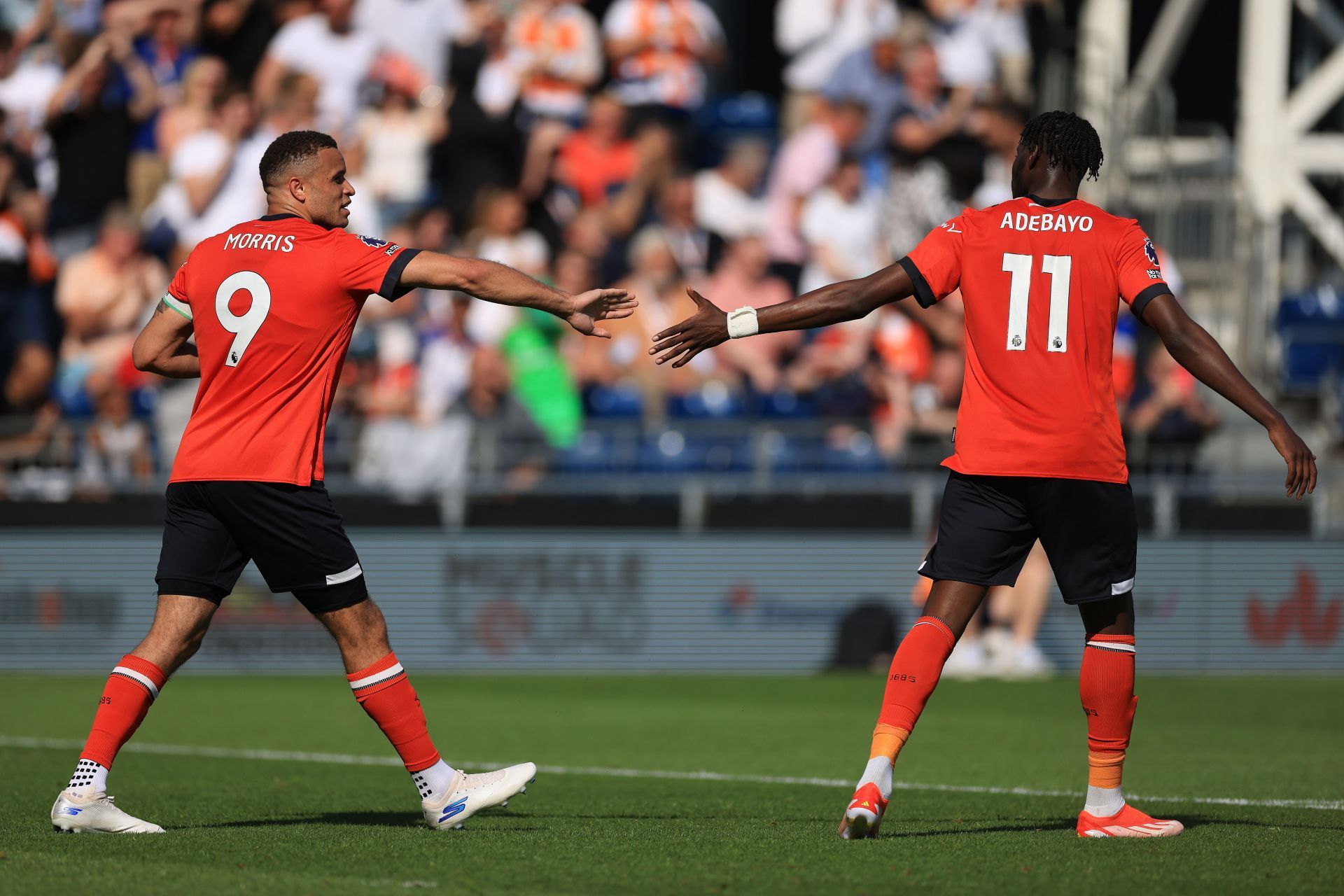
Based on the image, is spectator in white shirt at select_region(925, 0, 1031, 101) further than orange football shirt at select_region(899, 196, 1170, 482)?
Yes

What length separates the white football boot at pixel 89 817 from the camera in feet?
18.9

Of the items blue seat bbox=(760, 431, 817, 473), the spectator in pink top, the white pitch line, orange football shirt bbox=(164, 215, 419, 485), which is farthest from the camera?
the spectator in pink top

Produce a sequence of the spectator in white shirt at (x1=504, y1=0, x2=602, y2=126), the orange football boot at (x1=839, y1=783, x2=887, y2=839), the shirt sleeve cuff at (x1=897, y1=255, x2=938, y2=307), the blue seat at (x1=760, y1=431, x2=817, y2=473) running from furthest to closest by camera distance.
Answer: the spectator in white shirt at (x1=504, y1=0, x2=602, y2=126) < the blue seat at (x1=760, y1=431, x2=817, y2=473) < the shirt sleeve cuff at (x1=897, y1=255, x2=938, y2=307) < the orange football boot at (x1=839, y1=783, x2=887, y2=839)

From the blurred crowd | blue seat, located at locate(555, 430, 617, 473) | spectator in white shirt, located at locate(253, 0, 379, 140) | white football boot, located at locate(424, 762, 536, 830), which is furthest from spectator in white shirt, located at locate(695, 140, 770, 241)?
white football boot, located at locate(424, 762, 536, 830)

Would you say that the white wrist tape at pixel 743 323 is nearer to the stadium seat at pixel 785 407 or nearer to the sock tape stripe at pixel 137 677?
the sock tape stripe at pixel 137 677

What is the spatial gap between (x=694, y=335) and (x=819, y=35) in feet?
42.1

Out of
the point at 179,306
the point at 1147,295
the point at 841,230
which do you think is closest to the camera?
the point at 1147,295

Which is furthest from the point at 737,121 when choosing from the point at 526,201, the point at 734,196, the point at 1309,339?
the point at 1309,339

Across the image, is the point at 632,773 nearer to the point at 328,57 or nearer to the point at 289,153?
the point at 289,153

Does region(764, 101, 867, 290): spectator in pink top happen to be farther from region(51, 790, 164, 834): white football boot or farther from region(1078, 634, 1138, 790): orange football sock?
region(51, 790, 164, 834): white football boot

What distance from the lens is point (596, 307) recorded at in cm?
596

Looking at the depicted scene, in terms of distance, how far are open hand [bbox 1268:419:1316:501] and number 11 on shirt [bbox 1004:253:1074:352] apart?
0.72 meters

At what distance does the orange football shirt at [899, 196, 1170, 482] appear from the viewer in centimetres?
568

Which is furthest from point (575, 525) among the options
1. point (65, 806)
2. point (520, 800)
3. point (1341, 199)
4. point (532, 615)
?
point (1341, 199)
